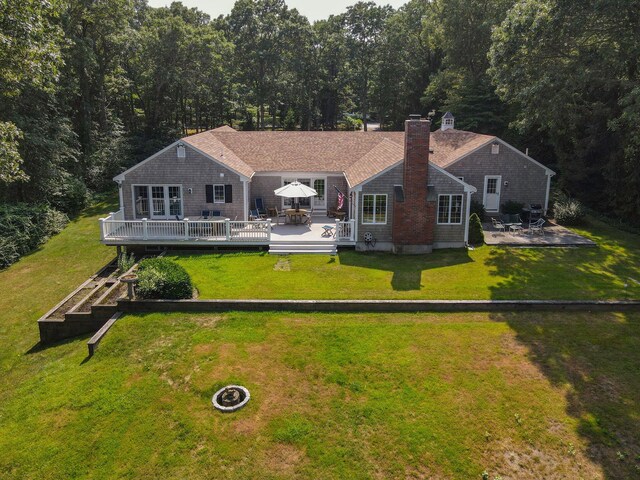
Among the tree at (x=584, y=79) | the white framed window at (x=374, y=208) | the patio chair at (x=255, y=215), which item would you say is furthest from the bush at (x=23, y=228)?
the tree at (x=584, y=79)

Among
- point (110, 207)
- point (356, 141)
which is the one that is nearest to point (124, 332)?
point (356, 141)

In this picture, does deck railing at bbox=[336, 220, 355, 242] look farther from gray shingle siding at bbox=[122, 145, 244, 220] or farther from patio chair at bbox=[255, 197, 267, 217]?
patio chair at bbox=[255, 197, 267, 217]

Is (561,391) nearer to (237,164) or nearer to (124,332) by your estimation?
(124,332)

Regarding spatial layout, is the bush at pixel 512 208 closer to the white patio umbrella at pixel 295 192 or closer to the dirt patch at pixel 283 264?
the white patio umbrella at pixel 295 192

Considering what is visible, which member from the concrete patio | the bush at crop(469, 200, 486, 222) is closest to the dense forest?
the concrete patio

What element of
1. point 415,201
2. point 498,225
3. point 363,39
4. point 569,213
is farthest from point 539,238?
point 363,39

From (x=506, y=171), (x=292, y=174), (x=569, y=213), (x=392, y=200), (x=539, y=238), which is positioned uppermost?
(x=506, y=171)

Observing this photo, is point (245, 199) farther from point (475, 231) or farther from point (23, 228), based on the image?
point (23, 228)
